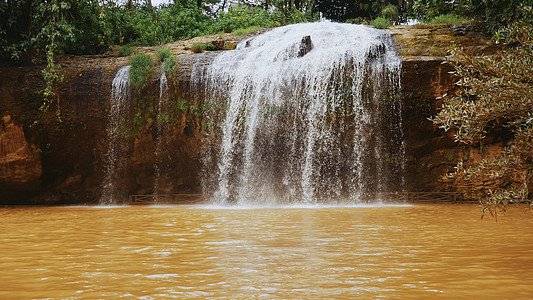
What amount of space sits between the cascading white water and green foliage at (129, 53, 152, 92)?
1961 millimetres

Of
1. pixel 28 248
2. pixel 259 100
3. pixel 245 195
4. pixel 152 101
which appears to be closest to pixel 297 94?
pixel 259 100

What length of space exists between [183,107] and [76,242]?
8881 millimetres

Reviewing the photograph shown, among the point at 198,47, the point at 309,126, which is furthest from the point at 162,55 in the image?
the point at 309,126

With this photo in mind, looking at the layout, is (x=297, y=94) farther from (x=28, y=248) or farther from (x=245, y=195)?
(x=28, y=248)

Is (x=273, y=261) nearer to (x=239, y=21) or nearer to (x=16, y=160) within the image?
(x=16, y=160)

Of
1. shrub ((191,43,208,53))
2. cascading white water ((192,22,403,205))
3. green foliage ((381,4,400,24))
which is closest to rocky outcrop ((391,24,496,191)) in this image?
cascading white water ((192,22,403,205))

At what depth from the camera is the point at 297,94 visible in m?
12.7

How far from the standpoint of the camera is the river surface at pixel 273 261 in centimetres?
304

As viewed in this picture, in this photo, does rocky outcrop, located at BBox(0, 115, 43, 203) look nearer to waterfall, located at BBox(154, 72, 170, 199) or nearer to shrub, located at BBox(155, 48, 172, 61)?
waterfall, located at BBox(154, 72, 170, 199)

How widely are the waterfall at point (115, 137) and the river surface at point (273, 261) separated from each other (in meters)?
7.87

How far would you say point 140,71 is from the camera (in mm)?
14031

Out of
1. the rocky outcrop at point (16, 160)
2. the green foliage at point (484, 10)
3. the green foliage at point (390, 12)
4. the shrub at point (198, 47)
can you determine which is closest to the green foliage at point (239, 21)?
the shrub at point (198, 47)

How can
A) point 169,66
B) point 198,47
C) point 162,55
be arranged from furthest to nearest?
point 198,47 < point 162,55 < point 169,66

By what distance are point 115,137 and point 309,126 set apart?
6.24m
